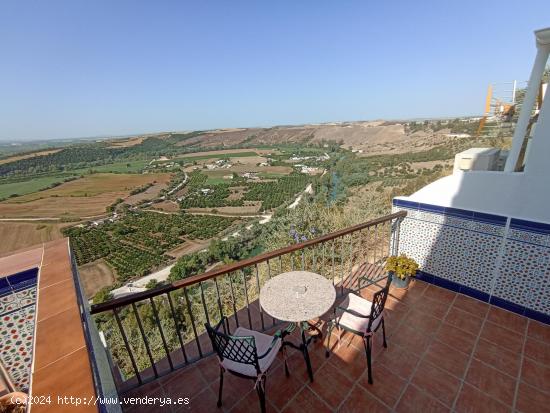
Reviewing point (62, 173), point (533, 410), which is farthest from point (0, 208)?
point (533, 410)

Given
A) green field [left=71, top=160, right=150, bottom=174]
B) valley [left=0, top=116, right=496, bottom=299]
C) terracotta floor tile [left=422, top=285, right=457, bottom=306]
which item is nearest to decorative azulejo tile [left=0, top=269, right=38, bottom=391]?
terracotta floor tile [left=422, top=285, right=457, bottom=306]

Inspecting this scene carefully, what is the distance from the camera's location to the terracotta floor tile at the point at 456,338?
7.80 ft

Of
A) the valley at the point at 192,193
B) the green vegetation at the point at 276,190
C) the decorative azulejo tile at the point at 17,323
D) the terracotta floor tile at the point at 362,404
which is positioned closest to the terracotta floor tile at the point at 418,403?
the terracotta floor tile at the point at 362,404

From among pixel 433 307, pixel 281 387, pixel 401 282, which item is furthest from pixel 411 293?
pixel 281 387

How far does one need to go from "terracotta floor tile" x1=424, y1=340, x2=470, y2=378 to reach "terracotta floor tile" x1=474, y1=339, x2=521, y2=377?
0.51ft

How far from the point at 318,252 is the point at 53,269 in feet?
15.9

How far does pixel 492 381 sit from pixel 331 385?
129cm

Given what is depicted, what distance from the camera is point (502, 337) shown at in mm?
2477

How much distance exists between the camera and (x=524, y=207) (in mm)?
2619

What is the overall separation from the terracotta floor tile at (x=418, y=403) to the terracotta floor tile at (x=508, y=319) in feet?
4.37

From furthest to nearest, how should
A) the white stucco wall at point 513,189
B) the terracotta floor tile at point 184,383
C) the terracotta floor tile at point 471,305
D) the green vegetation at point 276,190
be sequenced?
the green vegetation at point 276,190 < the terracotta floor tile at point 471,305 < the white stucco wall at point 513,189 < the terracotta floor tile at point 184,383

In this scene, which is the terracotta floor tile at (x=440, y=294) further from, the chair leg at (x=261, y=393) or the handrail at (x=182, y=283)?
the chair leg at (x=261, y=393)

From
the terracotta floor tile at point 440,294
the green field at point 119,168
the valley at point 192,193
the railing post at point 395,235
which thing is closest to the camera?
the terracotta floor tile at point 440,294

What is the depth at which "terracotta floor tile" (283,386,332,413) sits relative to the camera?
1906 mm
